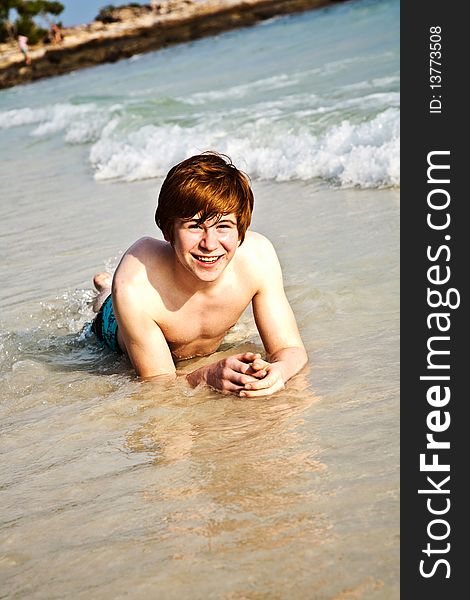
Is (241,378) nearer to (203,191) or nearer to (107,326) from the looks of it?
(203,191)

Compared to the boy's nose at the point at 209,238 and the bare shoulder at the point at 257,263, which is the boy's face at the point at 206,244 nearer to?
the boy's nose at the point at 209,238

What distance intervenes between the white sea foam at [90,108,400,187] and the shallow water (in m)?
1.92

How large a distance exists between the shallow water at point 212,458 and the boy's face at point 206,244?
545 millimetres

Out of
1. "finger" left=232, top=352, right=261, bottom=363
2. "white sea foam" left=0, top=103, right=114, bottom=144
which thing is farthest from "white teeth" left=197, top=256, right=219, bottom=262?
"white sea foam" left=0, top=103, right=114, bottom=144

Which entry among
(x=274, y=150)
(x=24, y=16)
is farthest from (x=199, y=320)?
(x=24, y=16)

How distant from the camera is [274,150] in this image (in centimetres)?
948

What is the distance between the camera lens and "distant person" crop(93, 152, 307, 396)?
3.71 metres

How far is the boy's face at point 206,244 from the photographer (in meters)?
Result: 3.74

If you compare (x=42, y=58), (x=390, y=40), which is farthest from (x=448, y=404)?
(x=42, y=58)

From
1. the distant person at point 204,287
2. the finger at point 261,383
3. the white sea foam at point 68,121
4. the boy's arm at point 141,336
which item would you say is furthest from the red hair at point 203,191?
the white sea foam at point 68,121

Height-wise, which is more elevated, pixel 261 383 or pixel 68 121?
pixel 68 121

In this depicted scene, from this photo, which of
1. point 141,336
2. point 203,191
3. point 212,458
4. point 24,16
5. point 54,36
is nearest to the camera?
point 212,458

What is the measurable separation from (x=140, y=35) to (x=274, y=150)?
41129mm

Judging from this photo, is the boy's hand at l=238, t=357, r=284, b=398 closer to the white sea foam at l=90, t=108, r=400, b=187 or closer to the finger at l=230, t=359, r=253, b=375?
the finger at l=230, t=359, r=253, b=375
